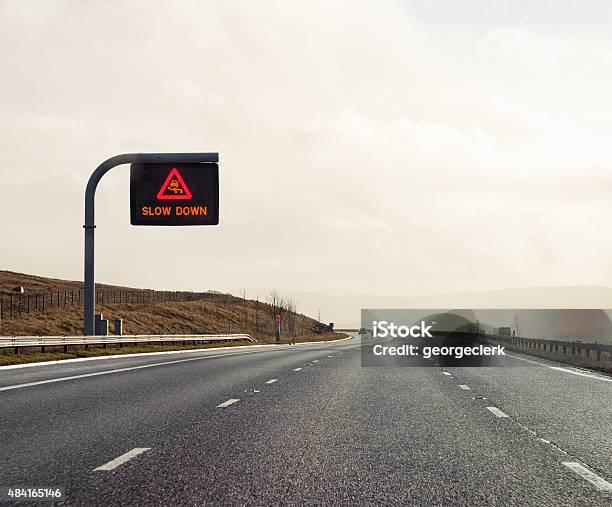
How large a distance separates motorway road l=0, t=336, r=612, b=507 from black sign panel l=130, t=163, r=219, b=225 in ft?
44.8

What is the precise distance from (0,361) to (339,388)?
12.1m

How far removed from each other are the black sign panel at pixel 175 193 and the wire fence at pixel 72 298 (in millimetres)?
55783

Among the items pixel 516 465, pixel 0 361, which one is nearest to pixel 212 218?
pixel 0 361

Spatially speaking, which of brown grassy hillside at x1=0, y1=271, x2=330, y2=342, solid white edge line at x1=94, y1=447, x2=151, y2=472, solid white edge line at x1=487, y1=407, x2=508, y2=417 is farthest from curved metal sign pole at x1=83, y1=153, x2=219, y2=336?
brown grassy hillside at x1=0, y1=271, x2=330, y2=342

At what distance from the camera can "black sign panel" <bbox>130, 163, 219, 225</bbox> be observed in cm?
3031

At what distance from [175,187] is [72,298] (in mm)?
65351

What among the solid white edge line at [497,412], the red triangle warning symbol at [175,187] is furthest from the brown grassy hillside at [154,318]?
the solid white edge line at [497,412]

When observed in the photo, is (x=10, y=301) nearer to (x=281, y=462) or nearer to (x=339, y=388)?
(x=339, y=388)

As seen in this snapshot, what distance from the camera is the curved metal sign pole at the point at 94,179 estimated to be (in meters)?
30.0

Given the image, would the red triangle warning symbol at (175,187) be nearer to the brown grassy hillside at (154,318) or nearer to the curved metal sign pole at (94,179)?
the curved metal sign pole at (94,179)

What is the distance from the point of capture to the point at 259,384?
56.4 ft

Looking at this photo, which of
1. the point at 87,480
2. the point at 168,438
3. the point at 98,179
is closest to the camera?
the point at 87,480

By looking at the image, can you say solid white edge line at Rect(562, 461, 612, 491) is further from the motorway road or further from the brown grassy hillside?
the brown grassy hillside

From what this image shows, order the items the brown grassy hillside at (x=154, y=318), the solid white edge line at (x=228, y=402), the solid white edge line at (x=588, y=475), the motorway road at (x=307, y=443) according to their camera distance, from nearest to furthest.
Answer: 1. the motorway road at (x=307, y=443)
2. the solid white edge line at (x=588, y=475)
3. the solid white edge line at (x=228, y=402)
4. the brown grassy hillside at (x=154, y=318)
